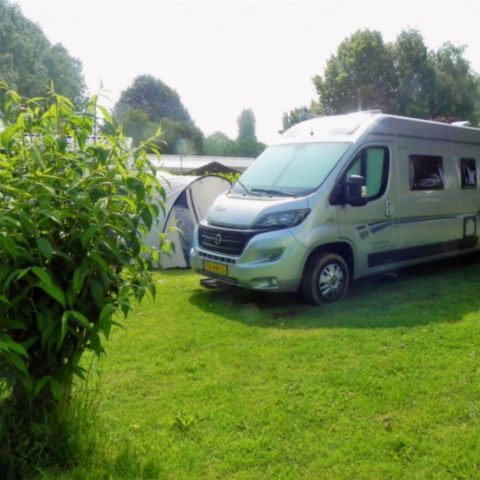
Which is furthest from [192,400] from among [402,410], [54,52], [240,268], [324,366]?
[54,52]

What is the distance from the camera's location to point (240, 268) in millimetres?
5812

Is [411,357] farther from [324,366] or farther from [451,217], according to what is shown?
[451,217]

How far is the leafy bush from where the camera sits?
7.14ft

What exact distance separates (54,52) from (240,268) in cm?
4808

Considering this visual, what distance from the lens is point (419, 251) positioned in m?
7.43

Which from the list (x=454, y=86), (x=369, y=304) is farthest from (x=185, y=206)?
(x=454, y=86)

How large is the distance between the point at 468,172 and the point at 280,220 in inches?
176

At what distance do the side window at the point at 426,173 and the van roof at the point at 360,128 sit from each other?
0.33 metres

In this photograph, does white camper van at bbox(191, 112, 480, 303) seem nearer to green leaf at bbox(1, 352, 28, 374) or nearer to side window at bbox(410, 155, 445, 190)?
side window at bbox(410, 155, 445, 190)

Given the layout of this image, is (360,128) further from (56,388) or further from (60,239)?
(56,388)

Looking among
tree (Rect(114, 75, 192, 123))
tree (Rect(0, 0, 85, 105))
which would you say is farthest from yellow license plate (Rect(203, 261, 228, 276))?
tree (Rect(114, 75, 192, 123))

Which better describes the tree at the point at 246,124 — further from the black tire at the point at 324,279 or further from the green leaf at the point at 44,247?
the green leaf at the point at 44,247

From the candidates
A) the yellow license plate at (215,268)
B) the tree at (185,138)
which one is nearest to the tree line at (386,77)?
the tree at (185,138)

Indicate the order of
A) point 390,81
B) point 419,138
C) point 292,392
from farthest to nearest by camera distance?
point 390,81
point 419,138
point 292,392
